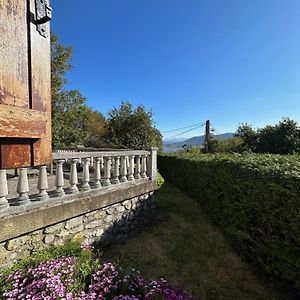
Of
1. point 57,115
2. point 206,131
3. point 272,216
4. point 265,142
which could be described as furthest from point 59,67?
point 265,142

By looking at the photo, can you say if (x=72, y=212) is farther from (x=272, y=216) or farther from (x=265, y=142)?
(x=265, y=142)

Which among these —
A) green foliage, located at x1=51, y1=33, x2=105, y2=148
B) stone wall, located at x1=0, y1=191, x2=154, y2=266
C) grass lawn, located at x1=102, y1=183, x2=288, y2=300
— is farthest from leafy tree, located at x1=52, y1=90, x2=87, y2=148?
grass lawn, located at x1=102, y1=183, x2=288, y2=300

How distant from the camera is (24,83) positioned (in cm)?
93

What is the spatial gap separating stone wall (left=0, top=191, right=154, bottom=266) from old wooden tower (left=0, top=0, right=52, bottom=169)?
299 centimetres

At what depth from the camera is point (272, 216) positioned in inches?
157

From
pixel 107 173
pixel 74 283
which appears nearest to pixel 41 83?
pixel 74 283

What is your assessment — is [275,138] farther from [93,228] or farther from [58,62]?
[93,228]

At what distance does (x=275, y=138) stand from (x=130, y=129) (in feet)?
44.5

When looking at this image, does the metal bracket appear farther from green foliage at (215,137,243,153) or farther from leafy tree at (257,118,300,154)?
green foliage at (215,137,243,153)

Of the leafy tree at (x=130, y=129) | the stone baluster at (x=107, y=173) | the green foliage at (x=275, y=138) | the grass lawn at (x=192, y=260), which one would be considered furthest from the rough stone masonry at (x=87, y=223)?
the green foliage at (x=275, y=138)

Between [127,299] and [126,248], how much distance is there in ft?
8.77

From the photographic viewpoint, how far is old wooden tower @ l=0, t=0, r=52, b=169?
86 centimetres

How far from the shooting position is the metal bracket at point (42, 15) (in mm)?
995

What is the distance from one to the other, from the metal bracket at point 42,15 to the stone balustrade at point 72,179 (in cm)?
268
